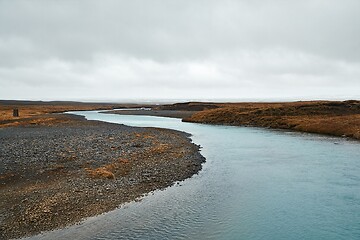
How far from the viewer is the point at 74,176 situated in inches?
962

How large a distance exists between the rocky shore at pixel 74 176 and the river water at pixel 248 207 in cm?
129

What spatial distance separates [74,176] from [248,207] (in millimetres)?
13326

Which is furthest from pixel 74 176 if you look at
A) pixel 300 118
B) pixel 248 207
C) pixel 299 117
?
pixel 299 117

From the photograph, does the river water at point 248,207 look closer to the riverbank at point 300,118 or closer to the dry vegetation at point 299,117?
the riverbank at point 300,118

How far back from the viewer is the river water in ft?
52.2

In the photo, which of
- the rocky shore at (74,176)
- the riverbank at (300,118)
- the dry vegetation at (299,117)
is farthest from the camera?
the dry vegetation at (299,117)

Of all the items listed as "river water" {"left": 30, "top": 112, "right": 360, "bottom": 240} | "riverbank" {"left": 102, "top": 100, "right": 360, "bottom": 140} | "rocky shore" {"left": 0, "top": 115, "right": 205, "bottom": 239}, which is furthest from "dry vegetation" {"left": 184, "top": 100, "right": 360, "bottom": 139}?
"rocky shore" {"left": 0, "top": 115, "right": 205, "bottom": 239}

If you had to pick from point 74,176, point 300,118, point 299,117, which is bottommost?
point 74,176

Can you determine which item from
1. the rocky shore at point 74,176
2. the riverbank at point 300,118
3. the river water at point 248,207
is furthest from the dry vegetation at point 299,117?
the rocky shore at point 74,176

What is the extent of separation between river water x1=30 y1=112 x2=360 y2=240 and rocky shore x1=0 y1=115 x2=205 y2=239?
1.29 meters

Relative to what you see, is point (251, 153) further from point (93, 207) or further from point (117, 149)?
point (93, 207)

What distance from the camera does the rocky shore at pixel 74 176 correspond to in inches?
682

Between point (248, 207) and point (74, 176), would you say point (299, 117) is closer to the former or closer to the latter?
point (248, 207)

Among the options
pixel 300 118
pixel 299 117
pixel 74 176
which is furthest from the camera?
pixel 299 117
